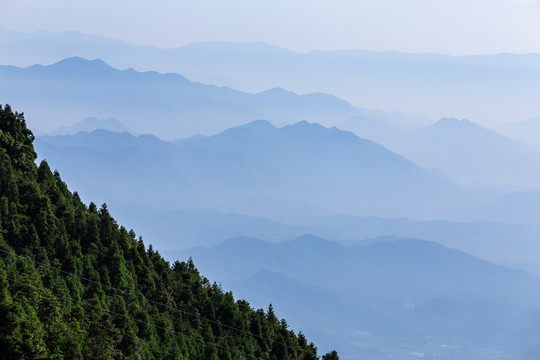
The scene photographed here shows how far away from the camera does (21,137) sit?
3063 inches

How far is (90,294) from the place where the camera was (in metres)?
56.1

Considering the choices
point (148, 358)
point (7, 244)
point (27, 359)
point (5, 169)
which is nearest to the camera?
point (27, 359)

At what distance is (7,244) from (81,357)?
21.7m

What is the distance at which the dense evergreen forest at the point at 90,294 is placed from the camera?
1614 inches

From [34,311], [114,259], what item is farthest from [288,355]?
[34,311]

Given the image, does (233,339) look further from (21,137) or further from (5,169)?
(21,137)

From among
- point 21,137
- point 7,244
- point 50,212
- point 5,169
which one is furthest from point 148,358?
point 21,137

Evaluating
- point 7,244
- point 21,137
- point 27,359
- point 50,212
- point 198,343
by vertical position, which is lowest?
point 27,359

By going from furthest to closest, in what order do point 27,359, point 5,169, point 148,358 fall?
point 5,169
point 148,358
point 27,359

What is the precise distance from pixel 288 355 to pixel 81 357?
32800 millimetres

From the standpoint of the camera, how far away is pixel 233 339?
216 ft

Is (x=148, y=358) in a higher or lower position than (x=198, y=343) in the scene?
lower

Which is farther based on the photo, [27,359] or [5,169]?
[5,169]

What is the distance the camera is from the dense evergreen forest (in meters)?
41.0
